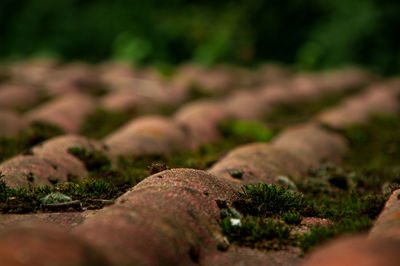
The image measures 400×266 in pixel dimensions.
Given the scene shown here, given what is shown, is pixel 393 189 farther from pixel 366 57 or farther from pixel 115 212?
pixel 366 57

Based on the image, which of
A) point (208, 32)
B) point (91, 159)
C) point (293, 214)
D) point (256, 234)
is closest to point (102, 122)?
point (91, 159)

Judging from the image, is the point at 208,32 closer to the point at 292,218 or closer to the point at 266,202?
the point at 266,202

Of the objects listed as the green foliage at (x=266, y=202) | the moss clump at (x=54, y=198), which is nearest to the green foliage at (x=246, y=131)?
the green foliage at (x=266, y=202)

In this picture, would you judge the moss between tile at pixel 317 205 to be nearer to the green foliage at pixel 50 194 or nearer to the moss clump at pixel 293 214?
the moss clump at pixel 293 214

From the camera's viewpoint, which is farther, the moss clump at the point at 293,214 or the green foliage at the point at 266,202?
the green foliage at the point at 266,202

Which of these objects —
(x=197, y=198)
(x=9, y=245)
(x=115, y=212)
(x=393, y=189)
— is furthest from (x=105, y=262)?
(x=393, y=189)

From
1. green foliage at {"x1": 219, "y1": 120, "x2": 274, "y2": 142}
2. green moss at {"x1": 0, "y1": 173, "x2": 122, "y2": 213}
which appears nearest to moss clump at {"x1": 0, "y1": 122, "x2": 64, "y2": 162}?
green moss at {"x1": 0, "y1": 173, "x2": 122, "y2": 213}

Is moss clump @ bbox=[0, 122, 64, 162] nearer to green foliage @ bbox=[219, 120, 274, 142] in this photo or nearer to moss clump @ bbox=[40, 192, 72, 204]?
moss clump @ bbox=[40, 192, 72, 204]
